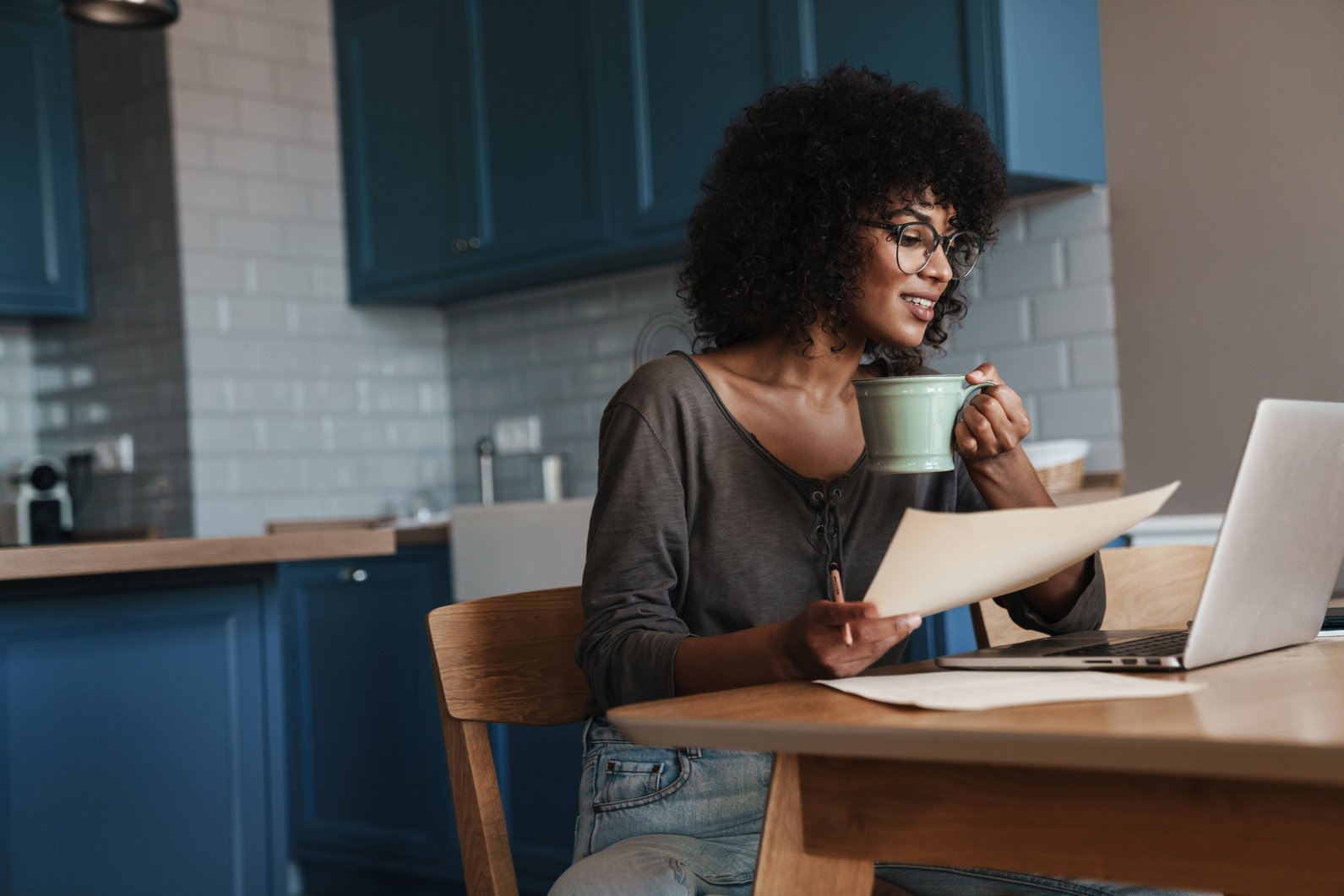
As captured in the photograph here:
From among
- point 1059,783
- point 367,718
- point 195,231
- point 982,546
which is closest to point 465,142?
point 195,231

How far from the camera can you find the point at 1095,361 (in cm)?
304

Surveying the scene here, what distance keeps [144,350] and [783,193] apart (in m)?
3.08

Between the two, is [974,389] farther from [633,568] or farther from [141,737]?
[141,737]

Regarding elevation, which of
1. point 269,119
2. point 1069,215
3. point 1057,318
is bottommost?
point 1057,318

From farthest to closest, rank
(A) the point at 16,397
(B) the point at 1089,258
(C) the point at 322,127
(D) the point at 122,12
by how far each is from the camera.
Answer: (A) the point at 16,397 → (C) the point at 322,127 → (B) the point at 1089,258 → (D) the point at 122,12

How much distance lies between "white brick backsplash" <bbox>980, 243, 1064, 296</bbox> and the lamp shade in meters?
1.83

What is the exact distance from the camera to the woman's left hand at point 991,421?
49.0 inches

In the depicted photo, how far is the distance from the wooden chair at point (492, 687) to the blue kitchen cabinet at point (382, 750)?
170 cm

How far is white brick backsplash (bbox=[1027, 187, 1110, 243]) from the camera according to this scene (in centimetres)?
305

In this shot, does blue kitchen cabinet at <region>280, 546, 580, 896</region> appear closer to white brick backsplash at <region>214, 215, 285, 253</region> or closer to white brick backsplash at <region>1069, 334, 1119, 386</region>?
white brick backsplash at <region>214, 215, 285, 253</region>

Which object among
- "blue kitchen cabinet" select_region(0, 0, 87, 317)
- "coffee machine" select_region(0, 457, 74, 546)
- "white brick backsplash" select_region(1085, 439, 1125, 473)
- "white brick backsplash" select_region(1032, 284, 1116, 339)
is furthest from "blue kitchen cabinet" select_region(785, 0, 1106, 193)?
"coffee machine" select_region(0, 457, 74, 546)

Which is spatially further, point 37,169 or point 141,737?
point 37,169

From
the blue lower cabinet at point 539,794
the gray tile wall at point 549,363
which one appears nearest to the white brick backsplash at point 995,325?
the gray tile wall at point 549,363

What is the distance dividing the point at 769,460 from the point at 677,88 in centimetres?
224
